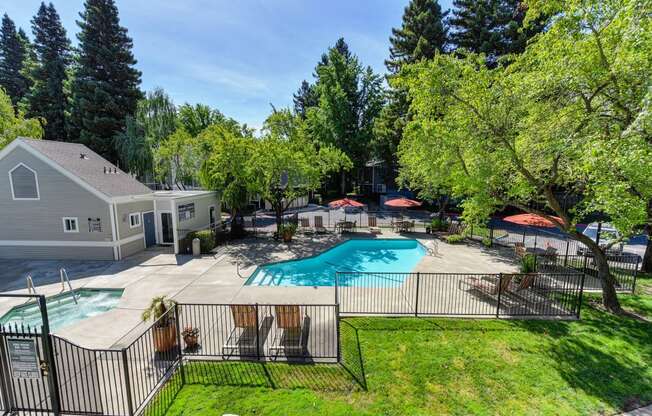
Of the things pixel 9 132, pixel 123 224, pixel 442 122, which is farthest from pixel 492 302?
pixel 9 132

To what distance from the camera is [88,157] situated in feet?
53.3

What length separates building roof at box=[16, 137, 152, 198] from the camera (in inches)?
527

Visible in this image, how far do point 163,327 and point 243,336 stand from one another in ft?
5.74

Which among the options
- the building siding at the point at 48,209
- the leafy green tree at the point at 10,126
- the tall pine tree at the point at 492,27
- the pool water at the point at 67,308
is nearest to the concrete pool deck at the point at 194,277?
the pool water at the point at 67,308

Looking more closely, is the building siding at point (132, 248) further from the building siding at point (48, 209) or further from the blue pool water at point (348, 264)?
the blue pool water at point (348, 264)

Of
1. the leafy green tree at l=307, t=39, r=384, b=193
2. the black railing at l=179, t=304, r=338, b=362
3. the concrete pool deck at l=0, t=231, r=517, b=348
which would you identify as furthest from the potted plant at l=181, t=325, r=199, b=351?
the leafy green tree at l=307, t=39, r=384, b=193

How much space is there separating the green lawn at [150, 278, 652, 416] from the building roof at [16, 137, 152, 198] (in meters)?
12.5

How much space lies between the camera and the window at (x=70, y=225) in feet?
44.6

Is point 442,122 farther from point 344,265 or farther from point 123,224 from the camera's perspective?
point 123,224

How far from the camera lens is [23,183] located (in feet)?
44.0

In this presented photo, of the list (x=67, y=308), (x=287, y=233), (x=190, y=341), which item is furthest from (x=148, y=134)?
(x=190, y=341)

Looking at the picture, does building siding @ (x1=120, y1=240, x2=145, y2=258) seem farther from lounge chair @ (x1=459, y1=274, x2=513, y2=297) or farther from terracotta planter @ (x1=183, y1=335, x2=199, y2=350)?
lounge chair @ (x1=459, y1=274, x2=513, y2=297)

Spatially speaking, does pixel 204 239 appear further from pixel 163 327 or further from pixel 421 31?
pixel 421 31

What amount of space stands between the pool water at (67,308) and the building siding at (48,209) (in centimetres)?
433
